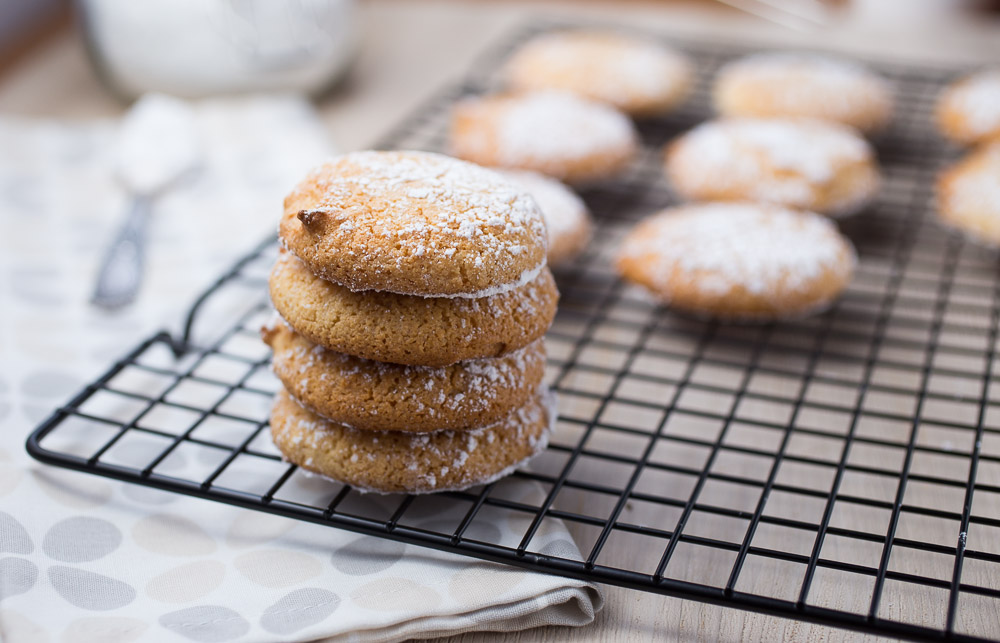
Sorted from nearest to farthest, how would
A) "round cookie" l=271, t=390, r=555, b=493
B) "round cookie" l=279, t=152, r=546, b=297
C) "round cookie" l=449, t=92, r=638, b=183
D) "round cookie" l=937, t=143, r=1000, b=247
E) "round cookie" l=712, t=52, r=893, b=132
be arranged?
1. "round cookie" l=279, t=152, r=546, b=297
2. "round cookie" l=271, t=390, r=555, b=493
3. "round cookie" l=937, t=143, r=1000, b=247
4. "round cookie" l=449, t=92, r=638, b=183
5. "round cookie" l=712, t=52, r=893, b=132

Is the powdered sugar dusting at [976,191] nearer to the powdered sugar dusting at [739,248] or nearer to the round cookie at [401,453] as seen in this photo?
the powdered sugar dusting at [739,248]

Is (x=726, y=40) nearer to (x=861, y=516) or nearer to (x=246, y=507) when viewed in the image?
(x=861, y=516)

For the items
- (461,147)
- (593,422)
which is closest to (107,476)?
(593,422)

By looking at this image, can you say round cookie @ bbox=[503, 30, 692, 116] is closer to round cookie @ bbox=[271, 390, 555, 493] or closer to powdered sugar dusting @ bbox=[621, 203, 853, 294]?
powdered sugar dusting @ bbox=[621, 203, 853, 294]

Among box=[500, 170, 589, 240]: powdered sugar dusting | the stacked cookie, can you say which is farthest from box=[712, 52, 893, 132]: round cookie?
the stacked cookie

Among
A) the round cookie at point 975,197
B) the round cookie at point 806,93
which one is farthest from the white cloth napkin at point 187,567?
the round cookie at point 806,93

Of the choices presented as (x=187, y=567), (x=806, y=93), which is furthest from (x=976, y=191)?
(x=187, y=567)

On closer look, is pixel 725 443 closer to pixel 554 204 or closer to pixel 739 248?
pixel 739 248
